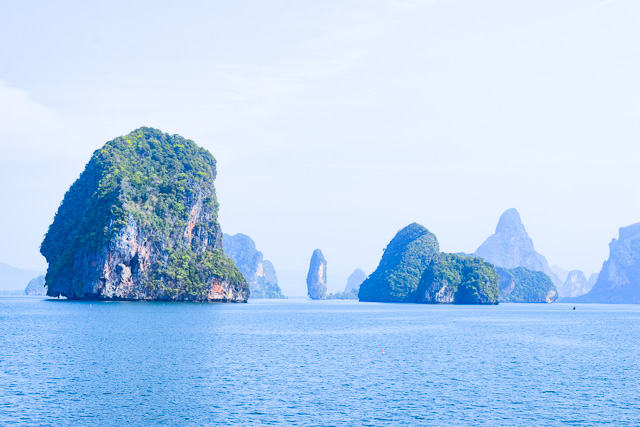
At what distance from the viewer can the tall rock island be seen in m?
147

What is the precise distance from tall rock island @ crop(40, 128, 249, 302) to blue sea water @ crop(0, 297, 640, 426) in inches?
2687

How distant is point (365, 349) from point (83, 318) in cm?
4948

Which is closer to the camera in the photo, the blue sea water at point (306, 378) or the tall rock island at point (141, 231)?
the blue sea water at point (306, 378)

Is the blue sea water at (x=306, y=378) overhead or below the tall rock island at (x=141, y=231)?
below

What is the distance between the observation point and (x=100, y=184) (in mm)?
153375

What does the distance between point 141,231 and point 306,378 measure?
115 m

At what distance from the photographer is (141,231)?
153 metres

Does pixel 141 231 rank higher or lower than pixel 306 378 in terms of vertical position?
higher

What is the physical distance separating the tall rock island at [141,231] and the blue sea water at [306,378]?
68244mm

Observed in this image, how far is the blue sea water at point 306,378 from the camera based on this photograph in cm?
3534

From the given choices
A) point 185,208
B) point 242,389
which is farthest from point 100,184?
point 242,389

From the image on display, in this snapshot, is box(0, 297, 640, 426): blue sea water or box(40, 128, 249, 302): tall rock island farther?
box(40, 128, 249, 302): tall rock island

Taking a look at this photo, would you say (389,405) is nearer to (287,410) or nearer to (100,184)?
(287,410)

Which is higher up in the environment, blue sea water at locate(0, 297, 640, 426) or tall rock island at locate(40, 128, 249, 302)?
tall rock island at locate(40, 128, 249, 302)
